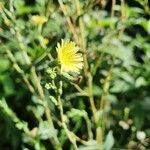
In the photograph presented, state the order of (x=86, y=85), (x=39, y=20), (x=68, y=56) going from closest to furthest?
(x=68, y=56), (x=39, y=20), (x=86, y=85)

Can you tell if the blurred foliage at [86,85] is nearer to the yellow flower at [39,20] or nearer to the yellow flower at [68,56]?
the yellow flower at [39,20]

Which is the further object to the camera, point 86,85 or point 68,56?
point 86,85

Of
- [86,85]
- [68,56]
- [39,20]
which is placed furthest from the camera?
[86,85]

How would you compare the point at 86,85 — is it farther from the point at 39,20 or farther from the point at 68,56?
the point at 68,56

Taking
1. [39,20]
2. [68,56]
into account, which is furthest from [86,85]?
[68,56]

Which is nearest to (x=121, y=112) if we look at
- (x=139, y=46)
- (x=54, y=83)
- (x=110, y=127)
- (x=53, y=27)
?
(x=110, y=127)

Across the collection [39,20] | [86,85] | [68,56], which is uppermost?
[68,56]
